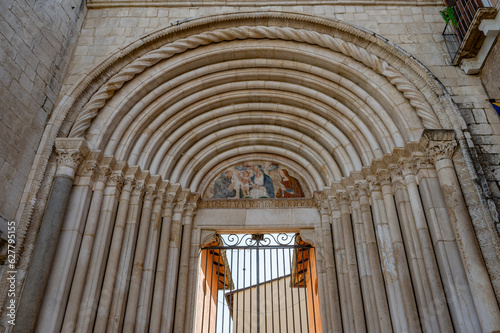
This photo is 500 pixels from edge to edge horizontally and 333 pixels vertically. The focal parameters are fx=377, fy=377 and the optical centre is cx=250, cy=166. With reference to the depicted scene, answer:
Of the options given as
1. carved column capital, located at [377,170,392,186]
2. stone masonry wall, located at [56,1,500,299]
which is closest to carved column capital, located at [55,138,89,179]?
stone masonry wall, located at [56,1,500,299]

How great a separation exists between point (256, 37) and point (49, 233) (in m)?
4.71

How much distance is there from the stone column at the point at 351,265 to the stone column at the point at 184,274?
8.47 ft

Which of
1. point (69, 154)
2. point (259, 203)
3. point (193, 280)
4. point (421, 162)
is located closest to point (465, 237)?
point (421, 162)

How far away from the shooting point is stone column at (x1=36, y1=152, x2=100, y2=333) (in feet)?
15.4

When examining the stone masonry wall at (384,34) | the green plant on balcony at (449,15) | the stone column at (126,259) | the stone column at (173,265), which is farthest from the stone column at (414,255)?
the stone column at (126,259)

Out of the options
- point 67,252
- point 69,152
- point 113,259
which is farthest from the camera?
point 69,152

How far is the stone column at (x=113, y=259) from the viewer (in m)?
5.07

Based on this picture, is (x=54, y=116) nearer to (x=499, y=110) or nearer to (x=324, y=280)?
(x=324, y=280)

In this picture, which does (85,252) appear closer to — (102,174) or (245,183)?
(102,174)

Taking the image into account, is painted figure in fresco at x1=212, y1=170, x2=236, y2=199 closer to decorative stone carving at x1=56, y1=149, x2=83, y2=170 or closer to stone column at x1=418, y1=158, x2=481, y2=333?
decorative stone carving at x1=56, y1=149, x2=83, y2=170

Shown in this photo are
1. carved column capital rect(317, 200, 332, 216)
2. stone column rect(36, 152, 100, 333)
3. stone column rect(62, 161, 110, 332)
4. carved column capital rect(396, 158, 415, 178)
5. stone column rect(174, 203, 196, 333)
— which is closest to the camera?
stone column rect(36, 152, 100, 333)

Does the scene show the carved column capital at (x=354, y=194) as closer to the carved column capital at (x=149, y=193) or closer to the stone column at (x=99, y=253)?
the carved column capital at (x=149, y=193)

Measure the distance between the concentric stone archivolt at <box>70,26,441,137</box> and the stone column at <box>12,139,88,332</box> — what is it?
36cm

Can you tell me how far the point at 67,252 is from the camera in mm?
5094
